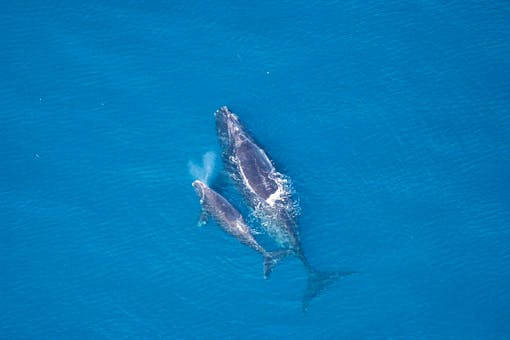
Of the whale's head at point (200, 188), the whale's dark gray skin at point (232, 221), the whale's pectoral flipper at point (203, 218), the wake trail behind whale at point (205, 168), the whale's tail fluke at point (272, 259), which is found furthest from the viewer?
the wake trail behind whale at point (205, 168)

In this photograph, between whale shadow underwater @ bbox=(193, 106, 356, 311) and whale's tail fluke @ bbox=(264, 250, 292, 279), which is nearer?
whale shadow underwater @ bbox=(193, 106, 356, 311)

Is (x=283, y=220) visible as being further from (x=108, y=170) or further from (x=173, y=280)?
(x=108, y=170)

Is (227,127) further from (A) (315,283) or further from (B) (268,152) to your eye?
(A) (315,283)

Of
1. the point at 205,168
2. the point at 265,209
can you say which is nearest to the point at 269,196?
the point at 265,209

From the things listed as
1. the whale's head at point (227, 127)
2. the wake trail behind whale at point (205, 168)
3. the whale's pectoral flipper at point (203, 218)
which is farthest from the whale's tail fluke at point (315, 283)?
the whale's head at point (227, 127)

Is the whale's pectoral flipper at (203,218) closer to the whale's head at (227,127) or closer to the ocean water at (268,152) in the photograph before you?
the ocean water at (268,152)

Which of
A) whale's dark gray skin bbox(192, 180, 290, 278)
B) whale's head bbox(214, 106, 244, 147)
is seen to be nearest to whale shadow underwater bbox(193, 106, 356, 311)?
whale's dark gray skin bbox(192, 180, 290, 278)

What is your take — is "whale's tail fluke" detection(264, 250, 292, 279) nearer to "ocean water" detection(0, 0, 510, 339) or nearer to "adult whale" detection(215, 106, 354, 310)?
"adult whale" detection(215, 106, 354, 310)
